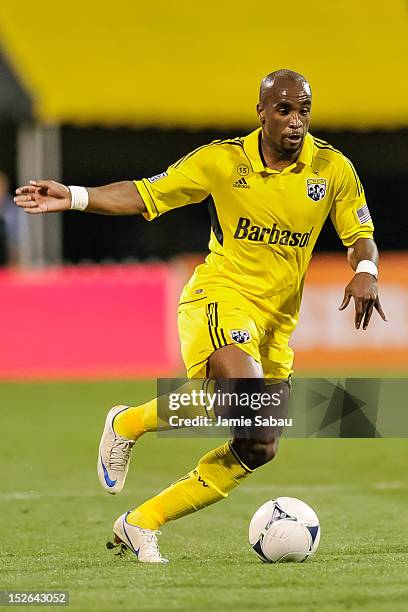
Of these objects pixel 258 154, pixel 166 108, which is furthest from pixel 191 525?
pixel 166 108

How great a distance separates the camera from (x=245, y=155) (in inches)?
265

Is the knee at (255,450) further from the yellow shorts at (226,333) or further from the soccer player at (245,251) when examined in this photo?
the yellow shorts at (226,333)

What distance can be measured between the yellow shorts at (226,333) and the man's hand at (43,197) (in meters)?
0.84

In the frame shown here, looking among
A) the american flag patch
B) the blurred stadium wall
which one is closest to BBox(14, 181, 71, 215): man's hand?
the american flag patch

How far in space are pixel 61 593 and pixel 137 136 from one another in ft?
58.7

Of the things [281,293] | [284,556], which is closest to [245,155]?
[281,293]

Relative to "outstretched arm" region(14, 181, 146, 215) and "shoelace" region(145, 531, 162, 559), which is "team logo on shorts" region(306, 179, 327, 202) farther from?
"shoelace" region(145, 531, 162, 559)

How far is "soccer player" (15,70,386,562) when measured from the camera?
6457mm

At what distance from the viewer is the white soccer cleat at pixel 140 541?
646cm

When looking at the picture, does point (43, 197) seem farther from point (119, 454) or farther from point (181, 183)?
point (119, 454)

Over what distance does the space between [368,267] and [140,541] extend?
1722 millimetres

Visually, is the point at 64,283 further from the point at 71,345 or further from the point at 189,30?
the point at 189,30

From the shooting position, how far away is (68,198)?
6.36 meters

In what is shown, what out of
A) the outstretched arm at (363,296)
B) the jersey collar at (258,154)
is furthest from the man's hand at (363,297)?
the jersey collar at (258,154)
